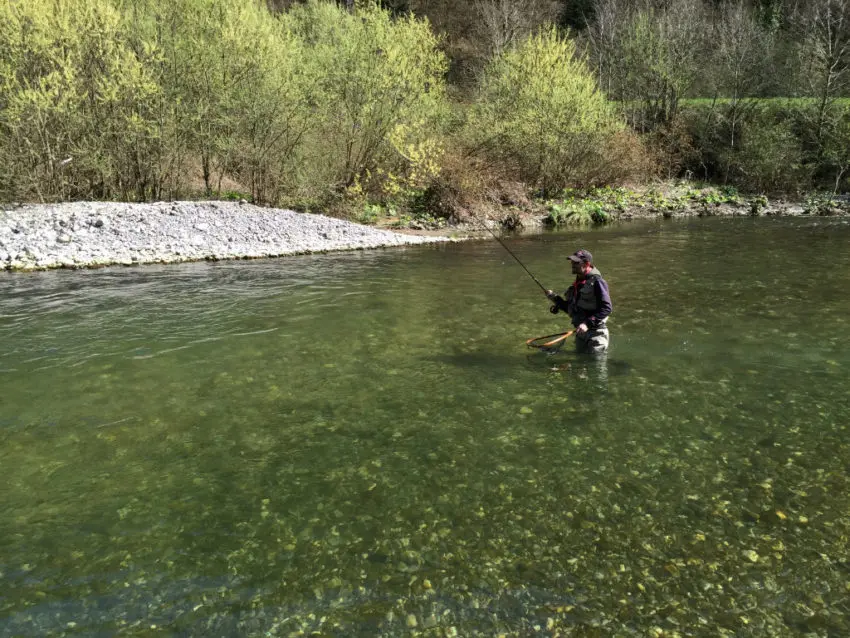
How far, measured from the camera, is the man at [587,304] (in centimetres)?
999

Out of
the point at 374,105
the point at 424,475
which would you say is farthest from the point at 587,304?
the point at 374,105

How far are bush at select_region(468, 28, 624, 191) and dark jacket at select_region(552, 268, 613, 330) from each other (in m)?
26.2

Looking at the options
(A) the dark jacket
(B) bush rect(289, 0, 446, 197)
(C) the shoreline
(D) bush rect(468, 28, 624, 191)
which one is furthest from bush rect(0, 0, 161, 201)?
(A) the dark jacket

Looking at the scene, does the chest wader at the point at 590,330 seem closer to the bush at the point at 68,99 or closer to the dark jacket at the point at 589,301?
the dark jacket at the point at 589,301

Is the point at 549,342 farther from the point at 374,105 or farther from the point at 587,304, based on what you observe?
the point at 374,105

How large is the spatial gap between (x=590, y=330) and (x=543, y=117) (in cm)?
2706

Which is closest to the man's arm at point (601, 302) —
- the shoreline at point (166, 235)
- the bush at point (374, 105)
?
the shoreline at point (166, 235)

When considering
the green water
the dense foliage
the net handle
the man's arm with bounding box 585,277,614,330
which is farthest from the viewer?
the dense foliage

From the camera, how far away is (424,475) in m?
6.77

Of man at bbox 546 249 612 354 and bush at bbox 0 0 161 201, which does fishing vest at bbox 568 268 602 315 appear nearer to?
man at bbox 546 249 612 354

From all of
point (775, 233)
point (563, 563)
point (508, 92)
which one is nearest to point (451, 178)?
point (508, 92)

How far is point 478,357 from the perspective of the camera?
1084 cm

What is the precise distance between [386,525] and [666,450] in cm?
356

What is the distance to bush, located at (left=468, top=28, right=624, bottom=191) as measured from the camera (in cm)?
3456
